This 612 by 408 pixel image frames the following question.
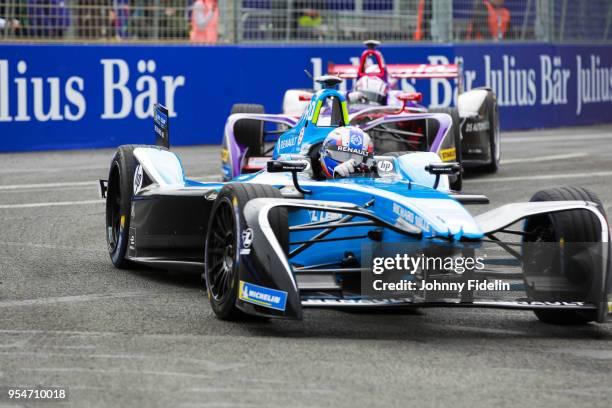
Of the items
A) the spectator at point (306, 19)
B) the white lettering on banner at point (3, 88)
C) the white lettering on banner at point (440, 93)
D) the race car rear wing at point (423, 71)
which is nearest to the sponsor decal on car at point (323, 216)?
the race car rear wing at point (423, 71)

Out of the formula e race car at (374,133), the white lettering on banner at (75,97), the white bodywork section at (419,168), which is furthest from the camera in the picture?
the white lettering on banner at (75,97)

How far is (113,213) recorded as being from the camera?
364 inches

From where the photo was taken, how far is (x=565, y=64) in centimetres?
2212

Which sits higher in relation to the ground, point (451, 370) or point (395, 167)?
point (395, 167)

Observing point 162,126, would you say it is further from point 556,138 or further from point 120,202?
point 556,138

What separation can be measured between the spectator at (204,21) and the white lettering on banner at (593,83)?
289 inches

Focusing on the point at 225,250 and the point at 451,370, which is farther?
the point at 225,250

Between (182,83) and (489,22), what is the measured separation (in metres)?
5.57

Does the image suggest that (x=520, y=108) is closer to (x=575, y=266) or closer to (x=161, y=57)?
(x=161, y=57)

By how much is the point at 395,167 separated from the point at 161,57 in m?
10.3

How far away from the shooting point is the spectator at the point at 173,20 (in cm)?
1781

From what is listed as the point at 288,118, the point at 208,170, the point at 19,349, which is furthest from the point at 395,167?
the point at 208,170

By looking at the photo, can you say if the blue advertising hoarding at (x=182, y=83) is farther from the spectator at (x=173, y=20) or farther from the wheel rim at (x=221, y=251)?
the wheel rim at (x=221, y=251)

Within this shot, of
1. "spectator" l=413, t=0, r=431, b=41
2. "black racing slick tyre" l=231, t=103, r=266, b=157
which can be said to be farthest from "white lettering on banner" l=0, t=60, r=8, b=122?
"spectator" l=413, t=0, r=431, b=41
